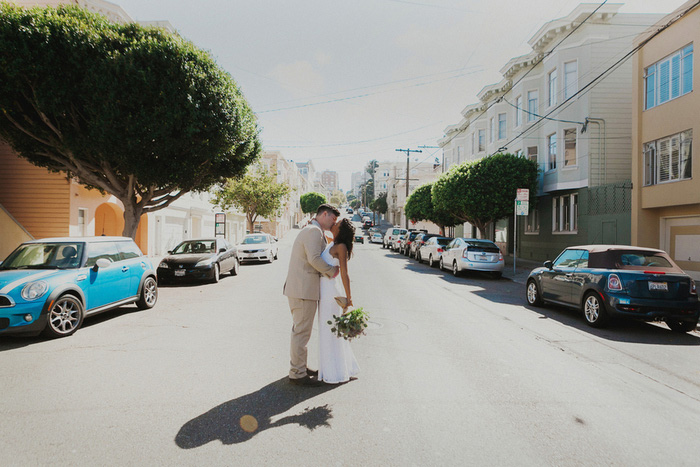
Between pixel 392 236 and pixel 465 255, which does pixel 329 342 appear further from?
pixel 392 236

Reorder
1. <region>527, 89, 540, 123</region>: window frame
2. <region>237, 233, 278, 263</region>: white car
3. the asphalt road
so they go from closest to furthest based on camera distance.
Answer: the asphalt road, <region>237, 233, 278, 263</region>: white car, <region>527, 89, 540, 123</region>: window frame

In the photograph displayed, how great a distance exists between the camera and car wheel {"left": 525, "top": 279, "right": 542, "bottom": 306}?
10.3 m

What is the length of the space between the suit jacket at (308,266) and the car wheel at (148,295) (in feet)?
19.1

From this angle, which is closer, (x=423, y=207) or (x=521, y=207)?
(x=521, y=207)

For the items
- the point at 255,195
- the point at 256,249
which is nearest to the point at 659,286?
the point at 256,249

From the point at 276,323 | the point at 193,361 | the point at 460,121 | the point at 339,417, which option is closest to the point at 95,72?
the point at 276,323

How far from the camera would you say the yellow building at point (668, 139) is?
14172 mm

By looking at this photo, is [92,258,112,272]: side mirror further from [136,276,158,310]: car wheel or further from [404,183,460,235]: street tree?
[404,183,460,235]: street tree

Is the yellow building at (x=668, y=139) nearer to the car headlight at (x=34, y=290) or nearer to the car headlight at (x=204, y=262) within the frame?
the car headlight at (x=204, y=262)

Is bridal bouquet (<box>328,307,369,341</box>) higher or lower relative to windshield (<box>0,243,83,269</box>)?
lower

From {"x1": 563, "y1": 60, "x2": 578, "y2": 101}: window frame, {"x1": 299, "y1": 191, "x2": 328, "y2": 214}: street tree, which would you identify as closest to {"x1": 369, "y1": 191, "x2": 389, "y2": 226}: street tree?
{"x1": 299, "y1": 191, "x2": 328, "y2": 214}: street tree

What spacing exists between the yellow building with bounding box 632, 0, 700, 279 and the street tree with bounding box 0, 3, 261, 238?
47.3 feet

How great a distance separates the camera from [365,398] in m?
4.32

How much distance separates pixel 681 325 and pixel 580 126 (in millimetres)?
15214
